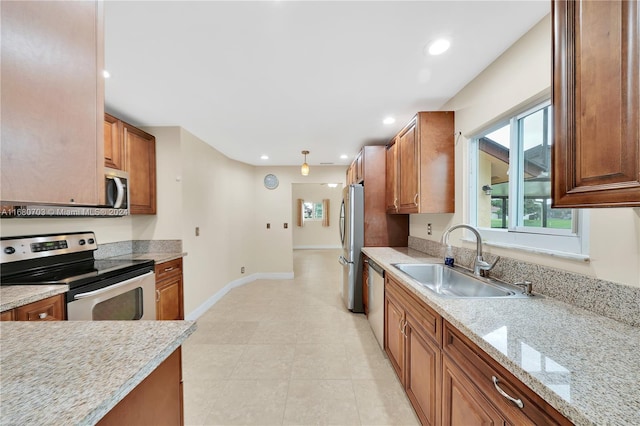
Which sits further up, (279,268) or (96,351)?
(96,351)

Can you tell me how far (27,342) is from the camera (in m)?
0.80

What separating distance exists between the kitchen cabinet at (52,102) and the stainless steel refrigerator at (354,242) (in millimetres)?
2626

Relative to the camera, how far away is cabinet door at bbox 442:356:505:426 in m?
0.89

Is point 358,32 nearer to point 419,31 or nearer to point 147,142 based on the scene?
point 419,31

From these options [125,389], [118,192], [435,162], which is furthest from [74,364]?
[435,162]

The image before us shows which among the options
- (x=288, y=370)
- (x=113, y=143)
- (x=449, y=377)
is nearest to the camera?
(x=449, y=377)

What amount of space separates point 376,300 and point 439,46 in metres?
2.18

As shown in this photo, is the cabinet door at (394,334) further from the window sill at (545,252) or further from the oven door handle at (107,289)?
the oven door handle at (107,289)

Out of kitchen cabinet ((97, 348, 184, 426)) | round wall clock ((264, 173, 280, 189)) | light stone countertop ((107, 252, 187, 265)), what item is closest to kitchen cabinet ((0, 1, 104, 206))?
kitchen cabinet ((97, 348, 184, 426))

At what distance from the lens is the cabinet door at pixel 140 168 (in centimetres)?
255

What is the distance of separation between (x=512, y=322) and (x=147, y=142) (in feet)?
11.7

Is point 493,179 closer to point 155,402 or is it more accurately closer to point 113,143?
point 155,402

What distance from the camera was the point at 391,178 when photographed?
116 inches

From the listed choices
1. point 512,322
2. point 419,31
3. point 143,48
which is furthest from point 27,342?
point 419,31
